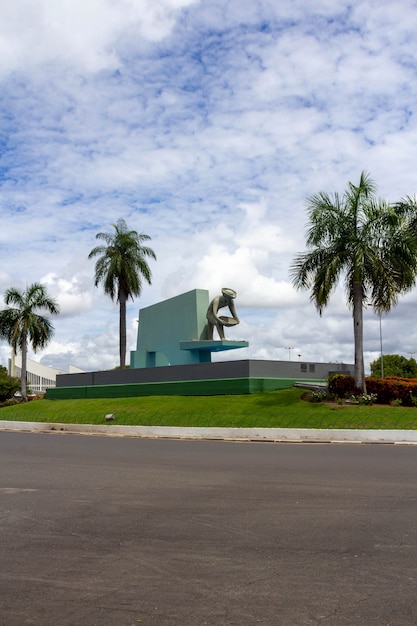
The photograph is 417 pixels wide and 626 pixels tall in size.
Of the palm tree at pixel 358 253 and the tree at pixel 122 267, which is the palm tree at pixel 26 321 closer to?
the tree at pixel 122 267

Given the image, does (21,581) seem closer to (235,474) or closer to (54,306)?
(235,474)

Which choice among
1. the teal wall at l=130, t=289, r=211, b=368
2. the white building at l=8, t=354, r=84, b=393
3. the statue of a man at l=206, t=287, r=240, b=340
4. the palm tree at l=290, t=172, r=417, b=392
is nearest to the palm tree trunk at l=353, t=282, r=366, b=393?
the palm tree at l=290, t=172, r=417, b=392

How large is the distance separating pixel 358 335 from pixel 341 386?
246 centimetres

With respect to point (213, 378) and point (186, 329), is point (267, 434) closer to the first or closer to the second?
point (213, 378)

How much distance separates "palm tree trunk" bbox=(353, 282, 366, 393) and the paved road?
14970 millimetres

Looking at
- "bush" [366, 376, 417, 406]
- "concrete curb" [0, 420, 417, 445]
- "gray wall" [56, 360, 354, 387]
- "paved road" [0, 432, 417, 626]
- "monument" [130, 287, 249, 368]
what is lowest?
"concrete curb" [0, 420, 417, 445]

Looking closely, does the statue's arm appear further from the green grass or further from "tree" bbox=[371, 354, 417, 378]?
"tree" bbox=[371, 354, 417, 378]

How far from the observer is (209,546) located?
6.51 m

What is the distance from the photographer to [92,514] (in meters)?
A: 8.30

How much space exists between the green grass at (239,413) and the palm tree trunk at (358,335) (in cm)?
161

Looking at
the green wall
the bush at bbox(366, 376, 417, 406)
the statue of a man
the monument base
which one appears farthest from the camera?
the statue of a man

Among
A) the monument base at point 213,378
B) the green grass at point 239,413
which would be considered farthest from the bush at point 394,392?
the monument base at point 213,378

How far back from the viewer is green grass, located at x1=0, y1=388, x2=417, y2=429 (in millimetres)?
23906

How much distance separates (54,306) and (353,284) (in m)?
29.2
